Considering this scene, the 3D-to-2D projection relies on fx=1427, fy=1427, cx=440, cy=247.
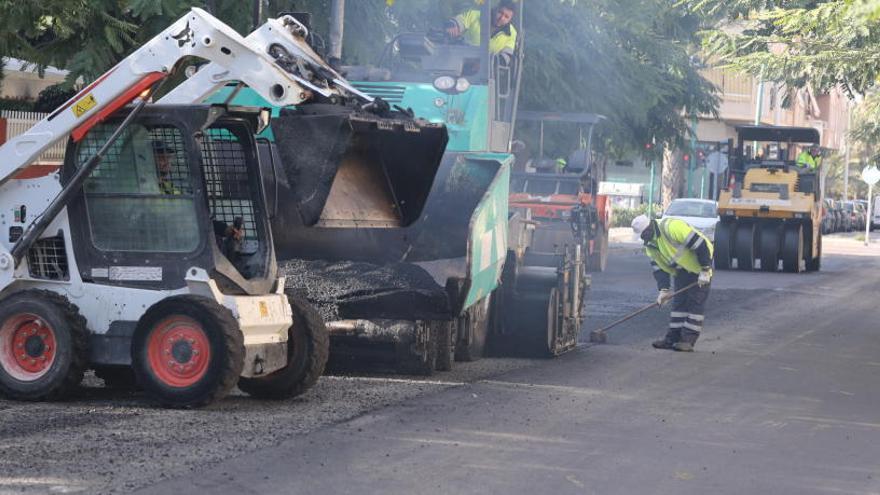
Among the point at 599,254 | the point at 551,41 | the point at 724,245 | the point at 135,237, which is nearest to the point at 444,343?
the point at 135,237

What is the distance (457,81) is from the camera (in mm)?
12891

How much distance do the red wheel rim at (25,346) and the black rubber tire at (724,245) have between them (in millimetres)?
21975

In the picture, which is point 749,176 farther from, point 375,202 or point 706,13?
point 375,202

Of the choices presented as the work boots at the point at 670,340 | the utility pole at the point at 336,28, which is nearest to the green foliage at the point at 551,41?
the utility pole at the point at 336,28

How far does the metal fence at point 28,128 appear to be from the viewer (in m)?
9.72

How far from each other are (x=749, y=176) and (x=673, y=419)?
69.7 ft

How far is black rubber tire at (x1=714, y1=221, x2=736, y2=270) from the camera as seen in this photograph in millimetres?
29656

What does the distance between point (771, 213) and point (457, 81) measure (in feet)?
59.0

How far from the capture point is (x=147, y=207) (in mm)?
9469

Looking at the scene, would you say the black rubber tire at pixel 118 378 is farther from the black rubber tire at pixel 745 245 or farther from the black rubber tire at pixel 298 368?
the black rubber tire at pixel 745 245

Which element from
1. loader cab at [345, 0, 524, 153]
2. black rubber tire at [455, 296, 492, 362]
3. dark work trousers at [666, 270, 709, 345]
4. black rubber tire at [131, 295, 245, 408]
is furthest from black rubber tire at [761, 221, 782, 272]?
black rubber tire at [131, 295, 245, 408]

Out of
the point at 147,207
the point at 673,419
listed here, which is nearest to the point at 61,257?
the point at 147,207

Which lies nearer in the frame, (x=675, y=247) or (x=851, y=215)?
(x=675, y=247)

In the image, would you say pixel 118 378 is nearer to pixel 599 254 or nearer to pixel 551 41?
pixel 551 41
